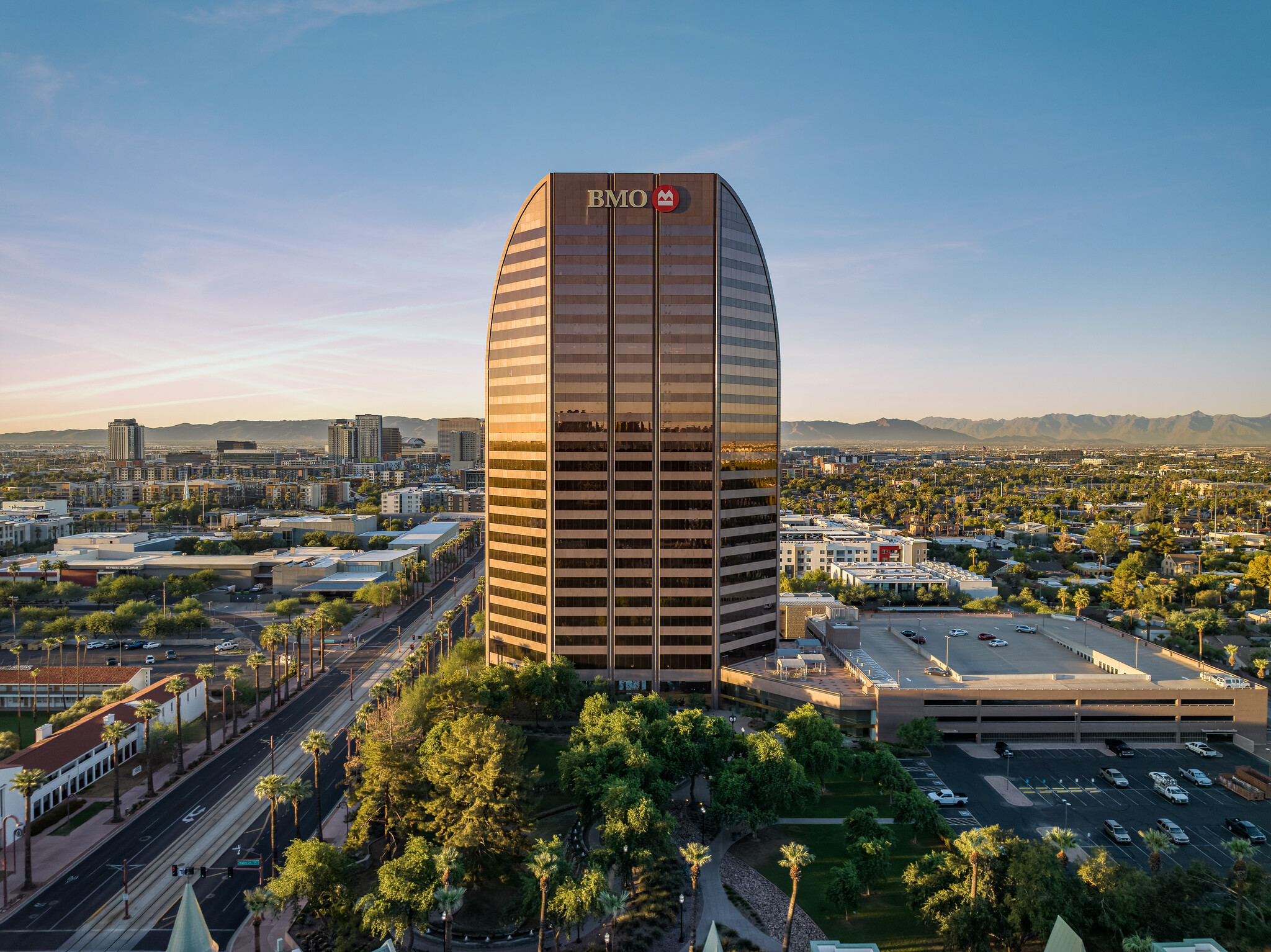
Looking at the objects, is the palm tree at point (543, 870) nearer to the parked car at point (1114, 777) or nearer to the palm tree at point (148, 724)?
the palm tree at point (148, 724)

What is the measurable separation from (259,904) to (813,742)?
53.6 meters

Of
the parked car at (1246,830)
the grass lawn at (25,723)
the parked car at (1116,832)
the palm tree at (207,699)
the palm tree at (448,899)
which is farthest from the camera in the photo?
the grass lawn at (25,723)

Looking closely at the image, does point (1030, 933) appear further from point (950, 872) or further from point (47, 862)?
point (47, 862)

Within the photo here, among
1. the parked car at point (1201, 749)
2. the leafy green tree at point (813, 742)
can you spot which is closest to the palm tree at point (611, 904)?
the leafy green tree at point (813, 742)

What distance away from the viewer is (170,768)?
8450 cm

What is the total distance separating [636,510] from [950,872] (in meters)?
60.2

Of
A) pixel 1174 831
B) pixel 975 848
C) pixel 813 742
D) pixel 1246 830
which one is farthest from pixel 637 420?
pixel 1246 830

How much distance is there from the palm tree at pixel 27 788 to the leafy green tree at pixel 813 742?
64.7m

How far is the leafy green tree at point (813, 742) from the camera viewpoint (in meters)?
74.7

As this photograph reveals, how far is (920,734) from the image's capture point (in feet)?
285

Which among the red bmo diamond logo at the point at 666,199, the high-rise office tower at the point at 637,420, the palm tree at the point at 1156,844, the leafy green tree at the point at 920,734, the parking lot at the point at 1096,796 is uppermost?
the red bmo diamond logo at the point at 666,199

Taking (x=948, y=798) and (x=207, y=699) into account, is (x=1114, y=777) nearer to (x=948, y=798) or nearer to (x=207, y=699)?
(x=948, y=798)

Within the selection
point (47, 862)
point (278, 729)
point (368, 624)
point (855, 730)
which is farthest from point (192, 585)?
point (855, 730)

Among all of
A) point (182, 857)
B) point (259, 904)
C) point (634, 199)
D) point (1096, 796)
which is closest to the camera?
point (259, 904)
